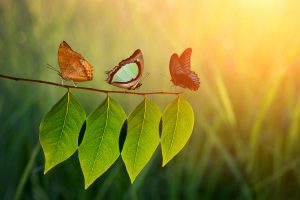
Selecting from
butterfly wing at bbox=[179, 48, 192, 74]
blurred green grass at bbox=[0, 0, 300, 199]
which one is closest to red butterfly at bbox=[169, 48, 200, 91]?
butterfly wing at bbox=[179, 48, 192, 74]

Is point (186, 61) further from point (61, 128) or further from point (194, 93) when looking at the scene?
point (194, 93)

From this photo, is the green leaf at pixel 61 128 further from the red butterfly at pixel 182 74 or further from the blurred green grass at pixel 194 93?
the blurred green grass at pixel 194 93

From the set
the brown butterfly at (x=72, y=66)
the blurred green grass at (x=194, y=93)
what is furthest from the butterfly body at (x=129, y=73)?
the blurred green grass at (x=194, y=93)

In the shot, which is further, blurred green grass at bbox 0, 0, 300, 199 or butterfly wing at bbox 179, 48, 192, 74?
blurred green grass at bbox 0, 0, 300, 199

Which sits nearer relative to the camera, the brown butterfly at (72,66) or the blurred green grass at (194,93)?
the brown butterfly at (72,66)

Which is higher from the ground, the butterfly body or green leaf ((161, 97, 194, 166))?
the butterfly body

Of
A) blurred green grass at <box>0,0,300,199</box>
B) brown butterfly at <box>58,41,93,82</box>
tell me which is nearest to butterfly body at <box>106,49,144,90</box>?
brown butterfly at <box>58,41,93,82</box>

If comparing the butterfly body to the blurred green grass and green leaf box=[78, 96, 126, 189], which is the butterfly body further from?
the blurred green grass
